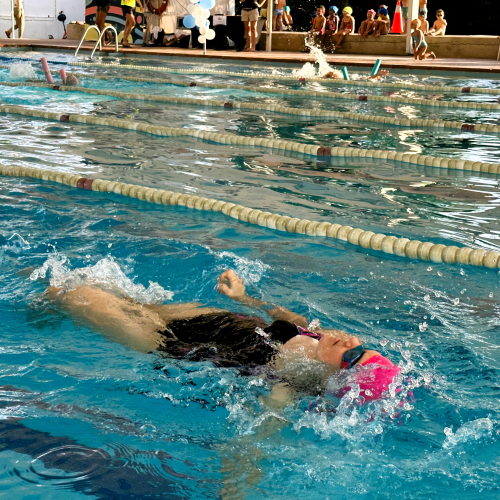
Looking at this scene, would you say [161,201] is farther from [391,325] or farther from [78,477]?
[78,477]

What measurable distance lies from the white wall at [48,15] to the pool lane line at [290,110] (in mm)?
15066

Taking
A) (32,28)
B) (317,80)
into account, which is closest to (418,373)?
(317,80)

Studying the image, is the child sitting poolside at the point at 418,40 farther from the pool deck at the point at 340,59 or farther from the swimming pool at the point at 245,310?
the swimming pool at the point at 245,310

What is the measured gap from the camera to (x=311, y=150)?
Result: 7008 mm

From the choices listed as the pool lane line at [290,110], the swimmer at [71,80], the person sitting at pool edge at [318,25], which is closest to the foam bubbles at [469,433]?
the pool lane line at [290,110]

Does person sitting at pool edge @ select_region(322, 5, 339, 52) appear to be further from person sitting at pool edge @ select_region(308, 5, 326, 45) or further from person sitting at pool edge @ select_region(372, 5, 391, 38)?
person sitting at pool edge @ select_region(372, 5, 391, 38)

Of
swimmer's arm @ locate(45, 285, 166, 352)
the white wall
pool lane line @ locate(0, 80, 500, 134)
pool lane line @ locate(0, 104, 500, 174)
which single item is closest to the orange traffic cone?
the white wall

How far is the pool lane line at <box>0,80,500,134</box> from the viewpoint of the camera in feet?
28.1

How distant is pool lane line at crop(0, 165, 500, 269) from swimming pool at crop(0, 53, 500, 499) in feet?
0.24

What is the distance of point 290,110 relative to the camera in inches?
380

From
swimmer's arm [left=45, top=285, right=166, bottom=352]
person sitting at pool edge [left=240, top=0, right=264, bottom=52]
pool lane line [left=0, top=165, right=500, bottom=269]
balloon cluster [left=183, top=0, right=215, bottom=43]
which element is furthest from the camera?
person sitting at pool edge [left=240, top=0, right=264, bottom=52]

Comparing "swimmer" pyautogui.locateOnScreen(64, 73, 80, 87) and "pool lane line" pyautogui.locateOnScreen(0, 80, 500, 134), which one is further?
"swimmer" pyautogui.locateOnScreen(64, 73, 80, 87)

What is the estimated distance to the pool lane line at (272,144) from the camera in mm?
6422

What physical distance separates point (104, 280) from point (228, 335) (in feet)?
3.07
